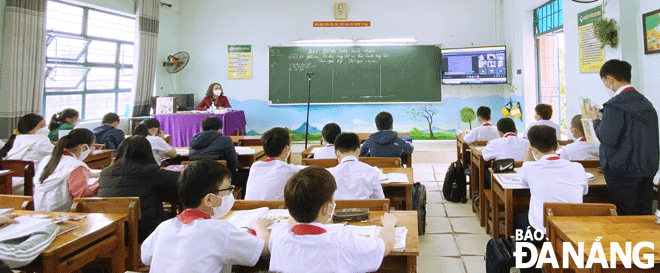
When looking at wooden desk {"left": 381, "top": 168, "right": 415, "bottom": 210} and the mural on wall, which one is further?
the mural on wall

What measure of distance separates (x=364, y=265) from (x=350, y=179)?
1095 millimetres

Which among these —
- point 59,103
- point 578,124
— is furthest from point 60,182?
point 59,103

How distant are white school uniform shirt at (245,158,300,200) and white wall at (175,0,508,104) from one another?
208 inches

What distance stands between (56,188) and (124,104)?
16.2 feet

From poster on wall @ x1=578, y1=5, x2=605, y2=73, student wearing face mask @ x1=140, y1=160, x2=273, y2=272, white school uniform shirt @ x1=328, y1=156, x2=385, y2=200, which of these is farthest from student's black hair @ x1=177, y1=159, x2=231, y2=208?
poster on wall @ x1=578, y1=5, x2=605, y2=73

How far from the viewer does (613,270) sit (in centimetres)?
151

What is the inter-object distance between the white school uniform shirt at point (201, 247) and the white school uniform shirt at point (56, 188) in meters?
1.40

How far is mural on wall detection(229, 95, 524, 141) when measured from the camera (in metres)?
7.49

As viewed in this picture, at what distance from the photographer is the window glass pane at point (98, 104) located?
638 cm

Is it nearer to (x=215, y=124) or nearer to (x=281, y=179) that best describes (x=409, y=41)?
(x=215, y=124)

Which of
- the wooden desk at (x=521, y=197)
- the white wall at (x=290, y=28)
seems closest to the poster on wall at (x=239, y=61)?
the white wall at (x=290, y=28)

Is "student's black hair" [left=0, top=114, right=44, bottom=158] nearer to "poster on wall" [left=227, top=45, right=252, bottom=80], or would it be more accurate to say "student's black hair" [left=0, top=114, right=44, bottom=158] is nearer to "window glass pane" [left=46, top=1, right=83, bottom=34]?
"window glass pane" [left=46, top=1, right=83, bottom=34]

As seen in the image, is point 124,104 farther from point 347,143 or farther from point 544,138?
point 544,138

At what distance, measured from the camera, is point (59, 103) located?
5.87 metres
